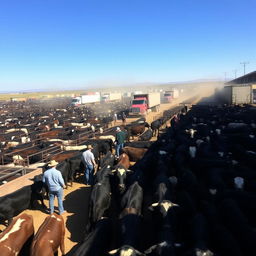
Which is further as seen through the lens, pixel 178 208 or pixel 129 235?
pixel 178 208

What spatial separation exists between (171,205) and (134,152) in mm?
6713

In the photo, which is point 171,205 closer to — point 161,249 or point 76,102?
point 161,249

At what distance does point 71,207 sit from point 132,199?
2.50 metres

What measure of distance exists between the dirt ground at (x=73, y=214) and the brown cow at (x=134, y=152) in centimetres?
344

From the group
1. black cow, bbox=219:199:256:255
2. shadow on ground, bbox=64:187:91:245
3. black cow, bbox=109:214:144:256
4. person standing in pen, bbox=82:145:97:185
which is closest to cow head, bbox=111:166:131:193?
person standing in pen, bbox=82:145:97:185

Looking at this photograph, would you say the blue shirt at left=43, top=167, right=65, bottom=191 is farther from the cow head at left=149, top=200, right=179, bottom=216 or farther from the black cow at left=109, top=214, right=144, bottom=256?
the cow head at left=149, top=200, right=179, bottom=216

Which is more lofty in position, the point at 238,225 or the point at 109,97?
the point at 109,97

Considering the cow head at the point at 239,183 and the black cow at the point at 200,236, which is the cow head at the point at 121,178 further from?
the cow head at the point at 239,183

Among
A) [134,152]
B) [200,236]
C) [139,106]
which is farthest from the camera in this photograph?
[139,106]

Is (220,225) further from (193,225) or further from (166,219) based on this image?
(166,219)

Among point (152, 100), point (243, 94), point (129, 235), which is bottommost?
point (129, 235)

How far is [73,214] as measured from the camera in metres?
7.97

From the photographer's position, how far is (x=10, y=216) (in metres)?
7.20

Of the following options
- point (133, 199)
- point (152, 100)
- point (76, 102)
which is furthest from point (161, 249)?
point (76, 102)
